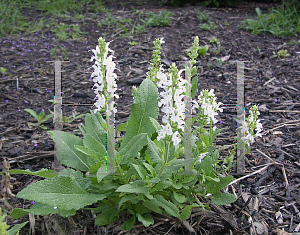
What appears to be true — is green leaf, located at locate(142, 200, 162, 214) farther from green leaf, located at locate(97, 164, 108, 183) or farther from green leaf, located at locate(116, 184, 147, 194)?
green leaf, located at locate(97, 164, 108, 183)

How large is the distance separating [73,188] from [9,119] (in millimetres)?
2044

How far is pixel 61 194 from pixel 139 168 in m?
0.55

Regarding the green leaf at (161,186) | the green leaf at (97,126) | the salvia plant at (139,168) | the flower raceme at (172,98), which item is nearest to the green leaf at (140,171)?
the salvia plant at (139,168)

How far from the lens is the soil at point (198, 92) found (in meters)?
2.12

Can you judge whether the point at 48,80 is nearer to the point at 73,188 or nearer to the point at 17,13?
the point at 73,188

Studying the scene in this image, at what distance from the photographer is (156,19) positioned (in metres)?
6.31

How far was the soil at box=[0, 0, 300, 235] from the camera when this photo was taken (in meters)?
2.12

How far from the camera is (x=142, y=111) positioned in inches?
87.5

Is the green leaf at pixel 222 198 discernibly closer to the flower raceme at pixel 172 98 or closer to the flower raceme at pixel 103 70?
the flower raceme at pixel 172 98

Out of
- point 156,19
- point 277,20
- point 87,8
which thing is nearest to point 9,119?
point 156,19

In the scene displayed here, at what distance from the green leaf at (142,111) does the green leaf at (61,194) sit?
0.47 meters

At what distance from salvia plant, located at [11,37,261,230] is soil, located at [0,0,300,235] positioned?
0.66 ft

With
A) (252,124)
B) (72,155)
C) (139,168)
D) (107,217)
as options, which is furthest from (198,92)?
(107,217)

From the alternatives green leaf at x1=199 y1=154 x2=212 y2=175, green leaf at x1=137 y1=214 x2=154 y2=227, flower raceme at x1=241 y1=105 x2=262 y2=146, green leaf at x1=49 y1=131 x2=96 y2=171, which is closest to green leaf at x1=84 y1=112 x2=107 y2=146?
green leaf at x1=49 y1=131 x2=96 y2=171
